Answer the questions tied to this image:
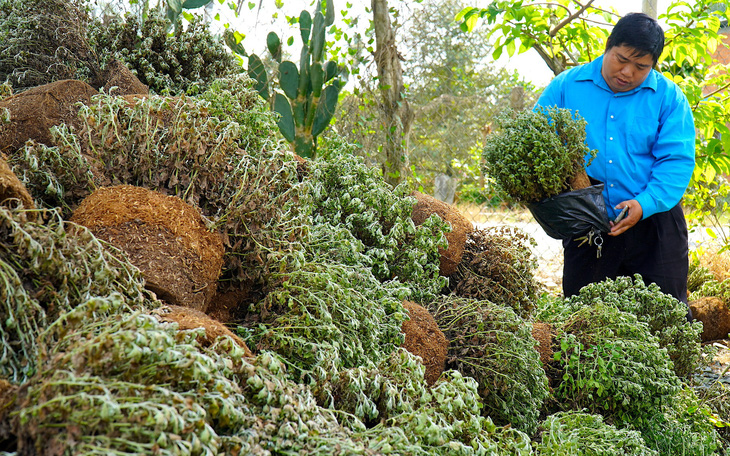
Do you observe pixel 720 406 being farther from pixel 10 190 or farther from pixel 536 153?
pixel 10 190

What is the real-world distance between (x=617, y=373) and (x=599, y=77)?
1773 millimetres

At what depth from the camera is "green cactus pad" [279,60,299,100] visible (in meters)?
4.68

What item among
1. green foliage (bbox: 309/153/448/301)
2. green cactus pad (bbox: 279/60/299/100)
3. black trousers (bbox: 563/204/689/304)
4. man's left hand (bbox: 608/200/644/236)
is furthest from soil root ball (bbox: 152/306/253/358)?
green cactus pad (bbox: 279/60/299/100)

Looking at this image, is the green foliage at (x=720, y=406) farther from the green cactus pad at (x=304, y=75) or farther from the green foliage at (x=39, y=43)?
the green cactus pad at (x=304, y=75)

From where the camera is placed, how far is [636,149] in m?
3.35

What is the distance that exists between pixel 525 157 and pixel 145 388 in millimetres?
2324

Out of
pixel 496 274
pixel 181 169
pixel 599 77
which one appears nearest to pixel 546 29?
pixel 599 77

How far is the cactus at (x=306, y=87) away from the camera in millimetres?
4641

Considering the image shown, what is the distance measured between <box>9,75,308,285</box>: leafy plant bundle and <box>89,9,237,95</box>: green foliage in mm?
1163

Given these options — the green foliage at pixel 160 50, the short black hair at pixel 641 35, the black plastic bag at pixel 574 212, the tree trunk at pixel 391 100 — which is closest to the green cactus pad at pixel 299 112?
the tree trunk at pixel 391 100

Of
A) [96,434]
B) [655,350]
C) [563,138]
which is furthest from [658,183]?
[96,434]

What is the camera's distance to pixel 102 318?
1176 millimetres

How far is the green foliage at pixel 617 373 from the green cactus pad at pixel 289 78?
3026 millimetres

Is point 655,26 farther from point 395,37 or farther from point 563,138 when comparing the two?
point 395,37
